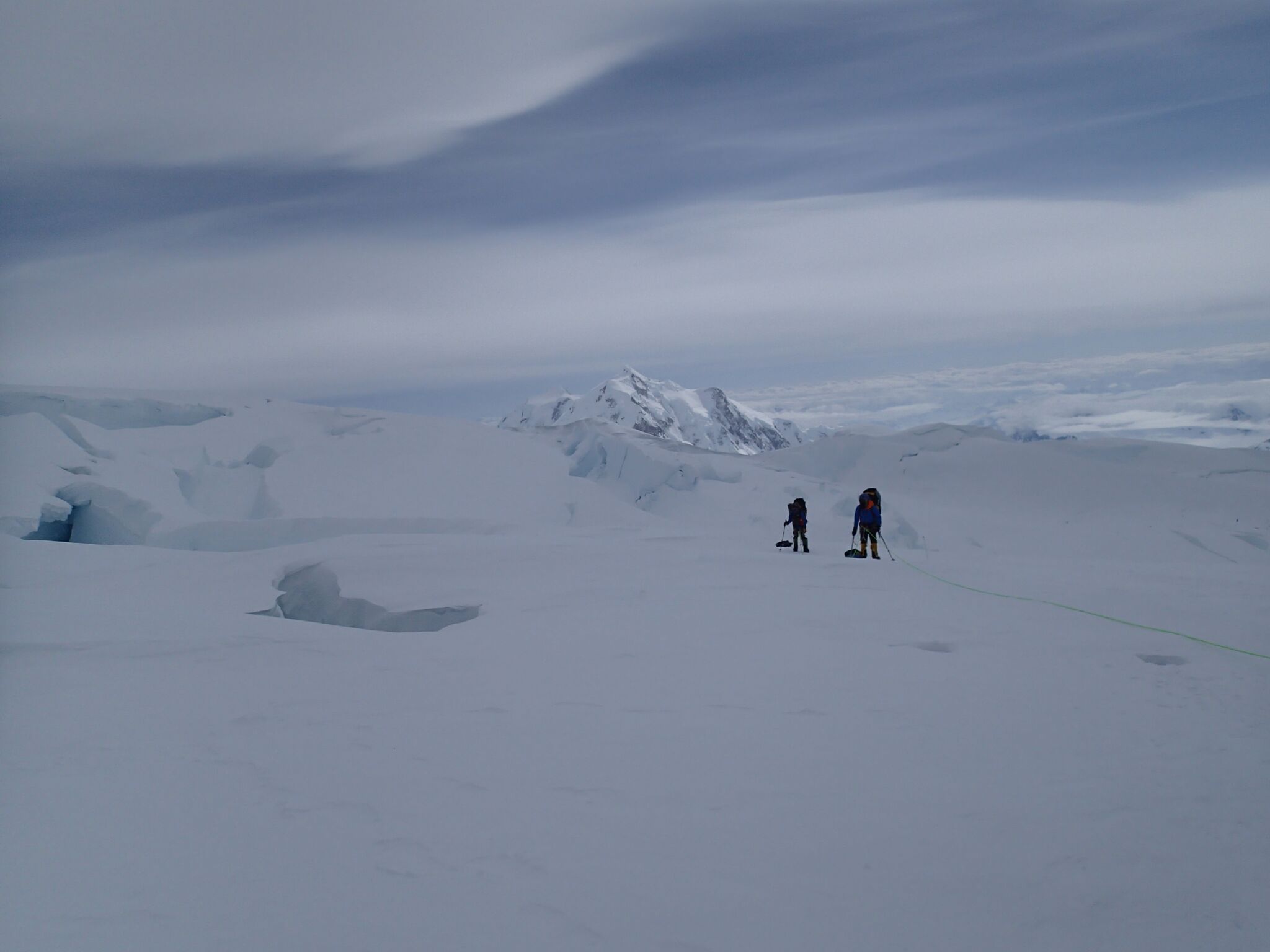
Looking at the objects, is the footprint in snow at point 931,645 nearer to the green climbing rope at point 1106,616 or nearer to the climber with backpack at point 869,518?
the green climbing rope at point 1106,616

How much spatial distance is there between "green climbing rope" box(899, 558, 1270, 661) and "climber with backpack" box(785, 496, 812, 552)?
251 cm

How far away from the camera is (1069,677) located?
Answer: 237 inches

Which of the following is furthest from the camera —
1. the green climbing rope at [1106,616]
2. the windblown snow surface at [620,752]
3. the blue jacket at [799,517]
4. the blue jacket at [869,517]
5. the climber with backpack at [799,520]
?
the blue jacket at [799,517]

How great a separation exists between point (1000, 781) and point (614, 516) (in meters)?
18.0

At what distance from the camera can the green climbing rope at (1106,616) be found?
6933 millimetres

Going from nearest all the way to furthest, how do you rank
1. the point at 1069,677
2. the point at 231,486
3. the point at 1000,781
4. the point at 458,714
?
1. the point at 1000,781
2. the point at 458,714
3. the point at 1069,677
4. the point at 231,486

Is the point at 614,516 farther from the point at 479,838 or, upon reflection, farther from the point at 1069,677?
the point at 479,838

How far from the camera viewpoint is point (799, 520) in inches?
517

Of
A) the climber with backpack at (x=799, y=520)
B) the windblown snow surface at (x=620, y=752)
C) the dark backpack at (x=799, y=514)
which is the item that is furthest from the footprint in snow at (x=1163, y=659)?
the dark backpack at (x=799, y=514)

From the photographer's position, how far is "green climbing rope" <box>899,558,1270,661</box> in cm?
693

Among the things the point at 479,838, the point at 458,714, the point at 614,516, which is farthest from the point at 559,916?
the point at 614,516

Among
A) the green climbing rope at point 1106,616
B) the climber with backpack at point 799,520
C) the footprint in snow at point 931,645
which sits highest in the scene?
the climber with backpack at point 799,520

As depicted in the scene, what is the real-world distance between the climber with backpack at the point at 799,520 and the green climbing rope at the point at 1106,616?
2.51 meters

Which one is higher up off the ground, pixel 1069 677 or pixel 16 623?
pixel 16 623
